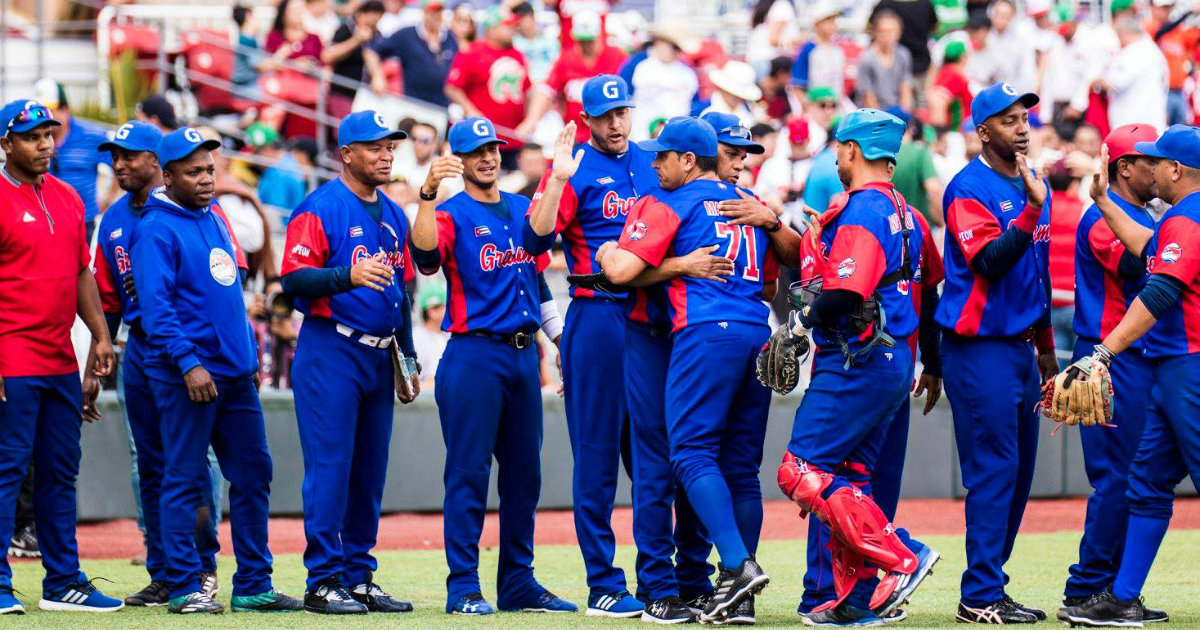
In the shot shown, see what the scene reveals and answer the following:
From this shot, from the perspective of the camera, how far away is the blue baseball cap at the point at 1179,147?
22.4 feet

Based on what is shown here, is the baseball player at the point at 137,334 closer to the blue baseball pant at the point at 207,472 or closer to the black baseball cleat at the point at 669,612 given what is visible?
the blue baseball pant at the point at 207,472

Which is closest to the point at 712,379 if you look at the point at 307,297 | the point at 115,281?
the point at 307,297

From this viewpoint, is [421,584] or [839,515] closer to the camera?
[839,515]

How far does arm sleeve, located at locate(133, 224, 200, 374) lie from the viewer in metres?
7.29

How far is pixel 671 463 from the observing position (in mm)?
7004

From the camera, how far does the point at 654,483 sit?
7.13m

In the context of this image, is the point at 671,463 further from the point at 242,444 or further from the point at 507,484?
the point at 242,444

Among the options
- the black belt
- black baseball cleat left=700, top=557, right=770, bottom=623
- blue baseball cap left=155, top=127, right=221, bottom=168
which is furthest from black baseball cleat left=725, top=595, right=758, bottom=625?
blue baseball cap left=155, top=127, right=221, bottom=168

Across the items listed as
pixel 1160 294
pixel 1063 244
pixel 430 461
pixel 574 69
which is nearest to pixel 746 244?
pixel 1160 294

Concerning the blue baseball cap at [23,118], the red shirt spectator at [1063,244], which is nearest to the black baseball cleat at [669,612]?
the blue baseball cap at [23,118]

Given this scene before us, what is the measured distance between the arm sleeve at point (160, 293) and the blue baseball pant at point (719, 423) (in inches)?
89.0

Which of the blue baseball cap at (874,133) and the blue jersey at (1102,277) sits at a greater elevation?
the blue baseball cap at (874,133)

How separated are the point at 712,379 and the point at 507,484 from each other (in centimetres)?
139

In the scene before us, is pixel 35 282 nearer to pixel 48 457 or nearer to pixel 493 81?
pixel 48 457
